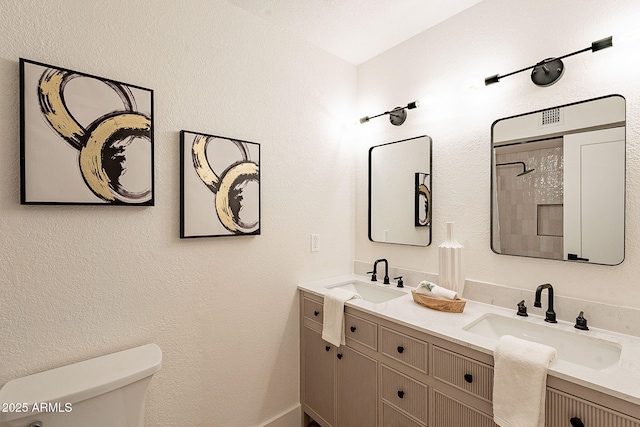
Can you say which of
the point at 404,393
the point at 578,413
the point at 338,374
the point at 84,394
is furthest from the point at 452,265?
the point at 84,394

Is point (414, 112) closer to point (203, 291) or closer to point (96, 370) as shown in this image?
point (203, 291)

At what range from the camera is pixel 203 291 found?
1687mm

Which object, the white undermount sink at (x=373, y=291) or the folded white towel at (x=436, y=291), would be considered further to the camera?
the white undermount sink at (x=373, y=291)

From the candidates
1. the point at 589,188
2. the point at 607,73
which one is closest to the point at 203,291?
the point at 589,188

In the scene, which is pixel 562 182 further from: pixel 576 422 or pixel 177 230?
pixel 177 230

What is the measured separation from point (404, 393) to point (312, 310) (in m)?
0.74

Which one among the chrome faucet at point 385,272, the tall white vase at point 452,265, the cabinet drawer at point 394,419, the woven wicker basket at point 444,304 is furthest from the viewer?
the chrome faucet at point 385,272

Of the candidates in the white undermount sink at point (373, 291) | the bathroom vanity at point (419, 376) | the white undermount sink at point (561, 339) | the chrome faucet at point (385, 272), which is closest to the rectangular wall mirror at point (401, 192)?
the chrome faucet at point (385, 272)

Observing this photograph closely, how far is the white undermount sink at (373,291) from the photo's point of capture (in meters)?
2.05

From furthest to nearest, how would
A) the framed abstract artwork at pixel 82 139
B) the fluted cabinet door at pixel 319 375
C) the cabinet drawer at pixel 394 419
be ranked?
the fluted cabinet door at pixel 319 375, the cabinet drawer at pixel 394 419, the framed abstract artwork at pixel 82 139

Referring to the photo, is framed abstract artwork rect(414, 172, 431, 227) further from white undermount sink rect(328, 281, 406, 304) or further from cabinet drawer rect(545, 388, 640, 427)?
cabinet drawer rect(545, 388, 640, 427)

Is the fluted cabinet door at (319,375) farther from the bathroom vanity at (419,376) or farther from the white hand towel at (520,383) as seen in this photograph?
the white hand towel at (520,383)

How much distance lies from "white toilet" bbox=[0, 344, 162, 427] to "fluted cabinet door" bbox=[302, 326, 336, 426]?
97 cm

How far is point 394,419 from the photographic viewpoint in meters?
1.53
